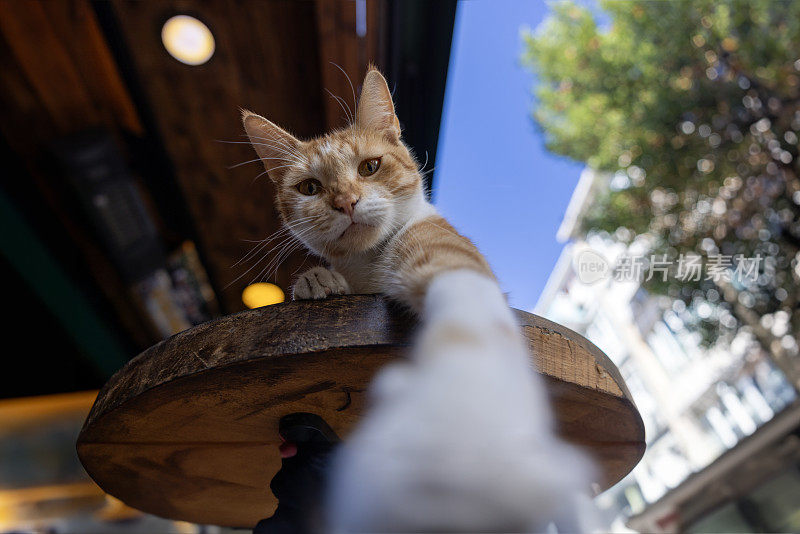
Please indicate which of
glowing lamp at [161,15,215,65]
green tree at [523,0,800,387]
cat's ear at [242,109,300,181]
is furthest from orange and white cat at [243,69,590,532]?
green tree at [523,0,800,387]

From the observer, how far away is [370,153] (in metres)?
0.62

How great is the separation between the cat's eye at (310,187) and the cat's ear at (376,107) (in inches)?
4.7

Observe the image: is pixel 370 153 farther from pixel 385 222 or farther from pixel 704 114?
pixel 704 114

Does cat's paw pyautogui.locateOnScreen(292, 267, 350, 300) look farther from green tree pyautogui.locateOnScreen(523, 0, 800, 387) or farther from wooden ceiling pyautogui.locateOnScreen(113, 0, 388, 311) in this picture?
green tree pyautogui.locateOnScreen(523, 0, 800, 387)

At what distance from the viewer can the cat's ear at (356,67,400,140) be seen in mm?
648

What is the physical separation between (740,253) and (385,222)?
6.23ft

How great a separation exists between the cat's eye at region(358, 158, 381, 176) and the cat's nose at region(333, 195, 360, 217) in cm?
6

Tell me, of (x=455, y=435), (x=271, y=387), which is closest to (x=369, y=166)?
(x=271, y=387)

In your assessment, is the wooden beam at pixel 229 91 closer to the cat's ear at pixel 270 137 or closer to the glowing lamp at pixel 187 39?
the glowing lamp at pixel 187 39

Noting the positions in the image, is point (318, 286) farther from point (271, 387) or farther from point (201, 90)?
point (201, 90)

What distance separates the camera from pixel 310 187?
62 cm

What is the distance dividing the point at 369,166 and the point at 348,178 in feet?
0.16

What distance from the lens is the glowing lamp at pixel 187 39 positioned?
3.28ft

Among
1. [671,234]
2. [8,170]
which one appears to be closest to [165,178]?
[8,170]
